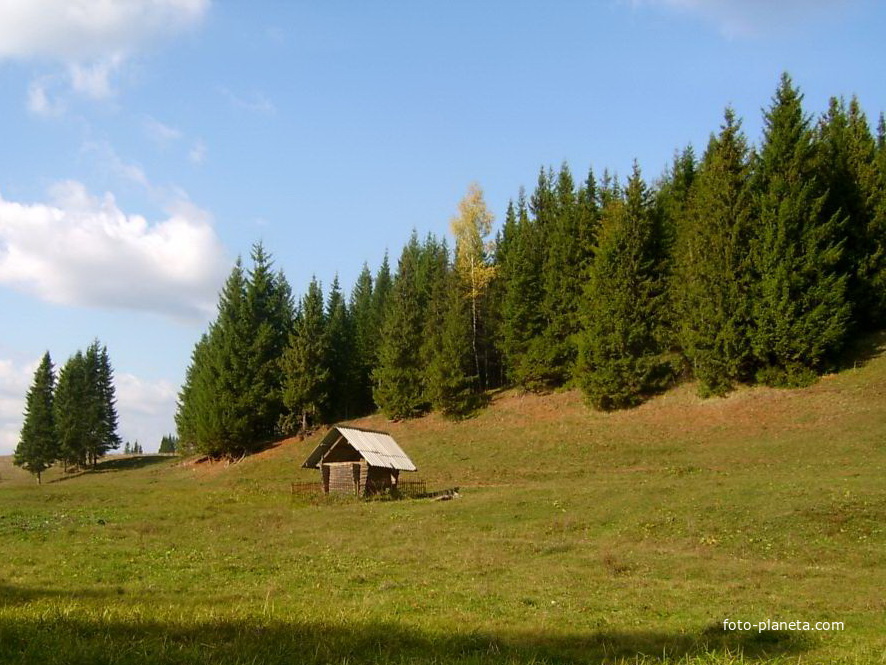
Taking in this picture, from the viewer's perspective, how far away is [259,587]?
1459cm

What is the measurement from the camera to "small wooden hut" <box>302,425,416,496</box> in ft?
134

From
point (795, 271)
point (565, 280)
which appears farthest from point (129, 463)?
point (795, 271)

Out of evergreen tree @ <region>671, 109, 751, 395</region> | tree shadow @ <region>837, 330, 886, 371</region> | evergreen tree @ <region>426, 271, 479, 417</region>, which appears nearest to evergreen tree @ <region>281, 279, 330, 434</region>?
evergreen tree @ <region>426, 271, 479, 417</region>

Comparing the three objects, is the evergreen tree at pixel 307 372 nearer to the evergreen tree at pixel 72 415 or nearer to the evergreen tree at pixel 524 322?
the evergreen tree at pixel 524 322

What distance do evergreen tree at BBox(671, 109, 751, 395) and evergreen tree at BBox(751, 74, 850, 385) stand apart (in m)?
1.13

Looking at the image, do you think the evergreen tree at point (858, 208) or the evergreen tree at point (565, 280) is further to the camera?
the evergreen tree at point (565, 280)

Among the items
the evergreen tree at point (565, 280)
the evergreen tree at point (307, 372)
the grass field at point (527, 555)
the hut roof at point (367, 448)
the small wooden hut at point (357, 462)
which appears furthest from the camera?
the evergreen tree at point (307, 372)

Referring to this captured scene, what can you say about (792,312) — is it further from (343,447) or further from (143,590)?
(143,590)

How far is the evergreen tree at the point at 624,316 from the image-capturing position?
52391mm

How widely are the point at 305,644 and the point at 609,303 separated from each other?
5104 cm

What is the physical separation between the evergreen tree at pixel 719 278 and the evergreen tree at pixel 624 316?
8.70 feet

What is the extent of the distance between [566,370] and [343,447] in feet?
80.2

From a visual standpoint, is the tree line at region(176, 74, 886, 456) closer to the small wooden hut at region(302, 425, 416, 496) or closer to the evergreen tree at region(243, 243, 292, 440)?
the evergreen tree at region(243, 243, 292, 440)

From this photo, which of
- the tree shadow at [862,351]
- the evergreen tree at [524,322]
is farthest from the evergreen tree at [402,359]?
the tree shadow at [862,351]
